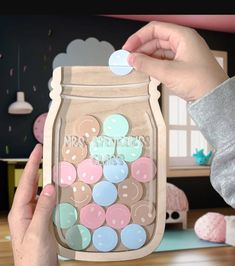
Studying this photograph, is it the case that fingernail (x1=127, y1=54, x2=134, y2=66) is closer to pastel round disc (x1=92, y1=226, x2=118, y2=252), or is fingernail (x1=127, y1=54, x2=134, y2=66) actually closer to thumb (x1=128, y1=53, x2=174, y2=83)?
thumb (x1=128, y1=53, x2=174, y2=83)

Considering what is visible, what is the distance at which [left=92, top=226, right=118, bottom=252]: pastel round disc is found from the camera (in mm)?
431

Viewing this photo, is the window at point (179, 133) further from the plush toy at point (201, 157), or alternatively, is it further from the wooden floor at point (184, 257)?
the wooden floor at point (184, 257)

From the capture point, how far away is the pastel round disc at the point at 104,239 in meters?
0.43

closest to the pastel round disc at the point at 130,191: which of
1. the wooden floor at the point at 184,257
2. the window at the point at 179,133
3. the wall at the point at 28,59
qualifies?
the wooden floor at the point at 184,257

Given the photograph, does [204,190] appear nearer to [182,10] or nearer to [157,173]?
[182,10]

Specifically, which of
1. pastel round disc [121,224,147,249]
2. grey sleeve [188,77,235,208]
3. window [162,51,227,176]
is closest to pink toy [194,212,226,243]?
window [162,51,227,176]

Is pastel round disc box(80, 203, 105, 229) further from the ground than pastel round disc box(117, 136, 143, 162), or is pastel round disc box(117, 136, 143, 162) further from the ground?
pastel round disc box(117, 136, 143, 162)

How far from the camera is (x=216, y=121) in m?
0.32

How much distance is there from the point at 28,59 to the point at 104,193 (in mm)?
2518

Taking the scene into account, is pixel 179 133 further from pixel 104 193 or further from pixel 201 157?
pixel 104 193

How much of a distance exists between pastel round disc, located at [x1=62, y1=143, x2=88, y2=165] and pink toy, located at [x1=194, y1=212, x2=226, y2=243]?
1674 mm

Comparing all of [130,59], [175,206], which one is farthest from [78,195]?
[175,206]

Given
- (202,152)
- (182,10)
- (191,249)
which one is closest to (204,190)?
(202,152)

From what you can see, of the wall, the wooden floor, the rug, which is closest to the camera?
the wooden floor
